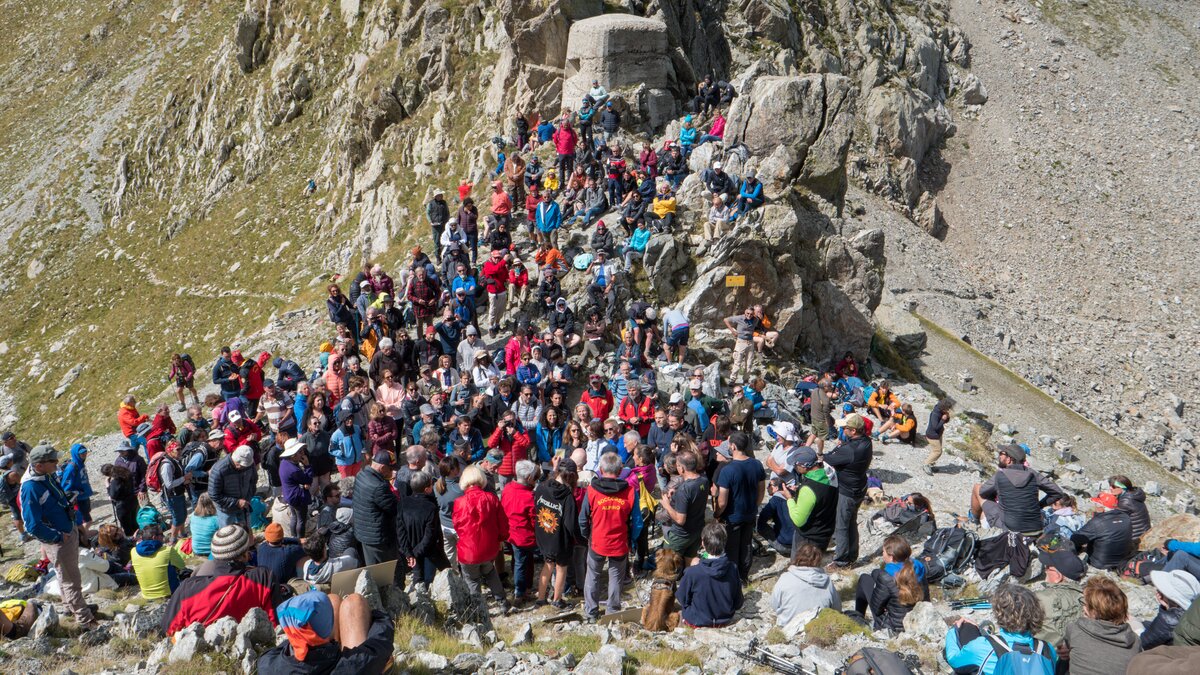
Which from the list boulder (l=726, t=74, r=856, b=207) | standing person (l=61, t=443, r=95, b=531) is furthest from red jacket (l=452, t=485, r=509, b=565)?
boulder (l=726, t=74, r=856, b=207)

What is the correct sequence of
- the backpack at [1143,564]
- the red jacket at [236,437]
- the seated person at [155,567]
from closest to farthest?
the seated person at [155,567]
the backpack at [1143,564]
the red jacket at [236,437]

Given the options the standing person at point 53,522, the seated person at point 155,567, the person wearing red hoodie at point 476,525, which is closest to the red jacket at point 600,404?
the person wearing red hoodie at point 476,525

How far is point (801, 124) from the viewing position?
25.8m

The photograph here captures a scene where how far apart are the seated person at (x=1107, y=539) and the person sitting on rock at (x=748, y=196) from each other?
42.5ft

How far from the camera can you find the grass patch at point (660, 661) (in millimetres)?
7836

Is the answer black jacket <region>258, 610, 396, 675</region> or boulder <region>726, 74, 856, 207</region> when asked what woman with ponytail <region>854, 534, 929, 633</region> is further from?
boulder <region>726, 74, 856, 207</region>

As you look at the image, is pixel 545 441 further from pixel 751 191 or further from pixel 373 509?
pixel 751 191

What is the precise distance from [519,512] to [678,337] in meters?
9.89

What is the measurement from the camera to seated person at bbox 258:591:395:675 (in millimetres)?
5918

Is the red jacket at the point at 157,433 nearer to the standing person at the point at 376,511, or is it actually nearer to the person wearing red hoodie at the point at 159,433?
the person wearing red hoodie at the point at 159,433

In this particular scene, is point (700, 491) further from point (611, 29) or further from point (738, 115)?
point (611, 29)

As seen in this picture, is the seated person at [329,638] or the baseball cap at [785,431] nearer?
the seated person at [329,638]

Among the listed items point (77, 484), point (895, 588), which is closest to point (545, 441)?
point (895, 588)

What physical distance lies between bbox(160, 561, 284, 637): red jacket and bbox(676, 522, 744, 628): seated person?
189 inches
